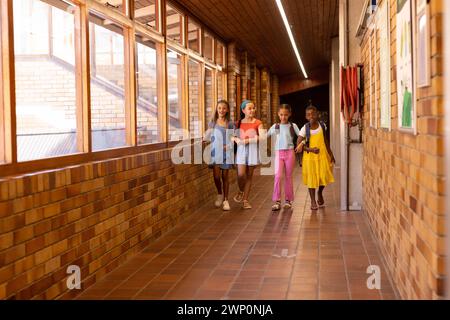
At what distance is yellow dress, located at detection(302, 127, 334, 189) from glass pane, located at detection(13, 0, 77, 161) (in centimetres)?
389

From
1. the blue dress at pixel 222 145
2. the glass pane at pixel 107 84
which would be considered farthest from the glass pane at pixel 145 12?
the blue dress at pixel 222 145

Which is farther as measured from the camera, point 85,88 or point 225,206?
point 225,206

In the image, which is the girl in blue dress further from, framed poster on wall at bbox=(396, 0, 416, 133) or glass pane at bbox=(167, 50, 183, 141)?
framed poster on wall at bbox=(396, 0, 416, 133)

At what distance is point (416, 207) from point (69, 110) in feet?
8.47

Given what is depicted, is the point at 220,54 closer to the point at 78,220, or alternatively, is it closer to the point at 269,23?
the point at 269,23

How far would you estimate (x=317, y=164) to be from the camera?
780 centimetres

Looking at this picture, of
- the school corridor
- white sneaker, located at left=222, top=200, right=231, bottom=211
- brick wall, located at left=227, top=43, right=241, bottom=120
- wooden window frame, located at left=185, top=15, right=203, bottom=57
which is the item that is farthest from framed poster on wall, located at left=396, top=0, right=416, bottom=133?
brick wall, located at left=227, top=43, right=241, bottom=120

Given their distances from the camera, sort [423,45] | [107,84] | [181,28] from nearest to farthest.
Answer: [423,45] < [107,84] < [181,28]

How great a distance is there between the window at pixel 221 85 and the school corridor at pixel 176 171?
120 inches

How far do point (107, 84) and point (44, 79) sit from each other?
1.30 meters

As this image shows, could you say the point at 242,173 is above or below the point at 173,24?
below

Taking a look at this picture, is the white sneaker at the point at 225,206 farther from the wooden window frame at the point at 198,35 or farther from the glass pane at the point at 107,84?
the glass pane at the point at 107,84

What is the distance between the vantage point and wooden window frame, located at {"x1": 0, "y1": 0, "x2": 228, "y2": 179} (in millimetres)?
3510

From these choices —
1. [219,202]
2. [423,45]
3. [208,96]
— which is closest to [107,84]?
[423,45]
